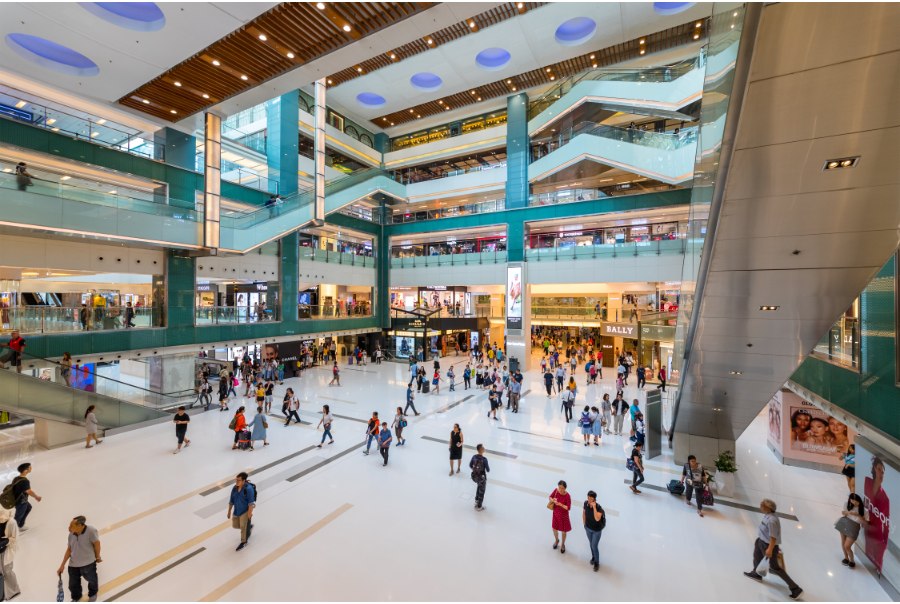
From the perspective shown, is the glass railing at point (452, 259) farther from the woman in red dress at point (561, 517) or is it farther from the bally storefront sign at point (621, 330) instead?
the woman in red dress at point (561, 517)

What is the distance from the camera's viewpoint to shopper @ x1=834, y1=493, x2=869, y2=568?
18.2ft

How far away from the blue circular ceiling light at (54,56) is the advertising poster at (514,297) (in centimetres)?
1871

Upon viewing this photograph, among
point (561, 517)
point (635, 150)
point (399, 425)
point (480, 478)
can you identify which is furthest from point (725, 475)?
point (635, 150)

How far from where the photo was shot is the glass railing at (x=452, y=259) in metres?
23.9

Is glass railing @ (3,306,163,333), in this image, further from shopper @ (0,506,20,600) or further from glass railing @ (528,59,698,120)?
glass railing @ (528,59,698,120)

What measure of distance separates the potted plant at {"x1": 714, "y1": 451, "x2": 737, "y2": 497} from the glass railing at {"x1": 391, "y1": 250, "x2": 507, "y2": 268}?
16.8 m

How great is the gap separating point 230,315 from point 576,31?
21489mm

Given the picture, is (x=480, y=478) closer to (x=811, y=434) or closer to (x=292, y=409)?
(x=292, y=409)

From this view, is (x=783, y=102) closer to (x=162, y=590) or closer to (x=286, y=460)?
(x=162, y=590)

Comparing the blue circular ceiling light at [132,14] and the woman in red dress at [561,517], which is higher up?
the blue circular ceiling light at [132,14]

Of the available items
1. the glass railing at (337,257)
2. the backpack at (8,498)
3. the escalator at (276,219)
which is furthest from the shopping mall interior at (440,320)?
the glass railing at (337,257)

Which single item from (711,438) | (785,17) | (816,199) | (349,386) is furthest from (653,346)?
(785,17)

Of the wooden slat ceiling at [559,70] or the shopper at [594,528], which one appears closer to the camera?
the shopper at [594,528]

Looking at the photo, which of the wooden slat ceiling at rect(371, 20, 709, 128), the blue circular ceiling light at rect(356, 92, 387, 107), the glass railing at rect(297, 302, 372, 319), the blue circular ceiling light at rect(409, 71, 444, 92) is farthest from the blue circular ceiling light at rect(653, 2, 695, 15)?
the glass railing at rect(297, 302, 372, 319)
